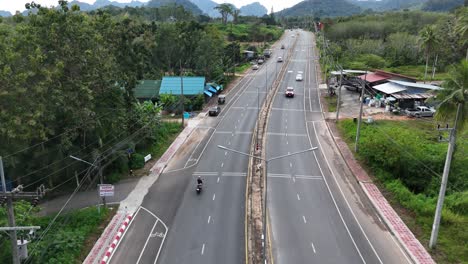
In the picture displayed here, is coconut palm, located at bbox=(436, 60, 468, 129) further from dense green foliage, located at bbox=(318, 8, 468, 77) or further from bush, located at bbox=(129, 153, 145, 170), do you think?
dense green foliage, located at bbox=(318, 8, 468, 77)

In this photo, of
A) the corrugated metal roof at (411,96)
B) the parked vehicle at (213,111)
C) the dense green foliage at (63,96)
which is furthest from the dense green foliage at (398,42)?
the dense green foliage at (63,96)

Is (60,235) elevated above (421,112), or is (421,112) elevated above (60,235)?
(421,112)

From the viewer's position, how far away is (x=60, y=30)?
3036 centimetres

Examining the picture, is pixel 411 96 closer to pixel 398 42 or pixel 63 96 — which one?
pixel 63 96

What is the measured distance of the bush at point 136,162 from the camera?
40.1 metres

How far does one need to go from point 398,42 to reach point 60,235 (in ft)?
342

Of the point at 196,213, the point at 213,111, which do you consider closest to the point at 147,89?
the point at 213,111

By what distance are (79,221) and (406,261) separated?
23.7m

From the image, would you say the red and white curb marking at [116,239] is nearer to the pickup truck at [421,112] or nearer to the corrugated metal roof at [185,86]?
the corrugated metal roof at [185,86]

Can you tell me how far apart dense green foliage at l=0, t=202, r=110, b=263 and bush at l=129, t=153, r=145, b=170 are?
9960mm

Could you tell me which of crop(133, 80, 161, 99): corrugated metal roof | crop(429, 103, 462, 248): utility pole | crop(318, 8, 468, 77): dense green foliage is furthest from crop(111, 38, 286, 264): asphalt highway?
crop(318, 8, 468, 77): dense green foliage

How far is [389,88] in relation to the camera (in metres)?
63.6

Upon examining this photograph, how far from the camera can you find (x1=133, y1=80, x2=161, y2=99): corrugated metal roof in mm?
64188

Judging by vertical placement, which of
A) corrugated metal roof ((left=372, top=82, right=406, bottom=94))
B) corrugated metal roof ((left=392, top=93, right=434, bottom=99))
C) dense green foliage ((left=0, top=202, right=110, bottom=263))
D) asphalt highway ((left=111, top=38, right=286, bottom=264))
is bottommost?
asphalt highway ((left=111, top=38, right=286, bottom=264))
